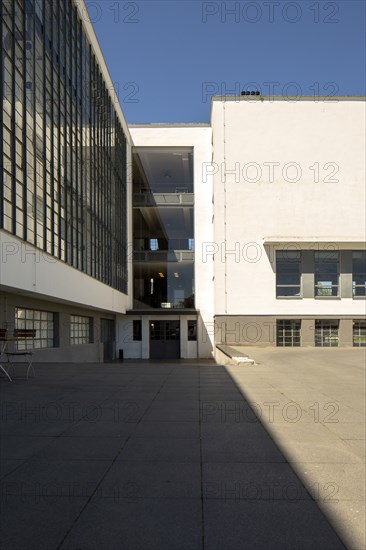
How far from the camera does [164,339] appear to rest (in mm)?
33156

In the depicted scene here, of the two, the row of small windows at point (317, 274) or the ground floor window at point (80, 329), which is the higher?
the row of small windows at point (317, 274)

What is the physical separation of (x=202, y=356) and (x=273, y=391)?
2307cm

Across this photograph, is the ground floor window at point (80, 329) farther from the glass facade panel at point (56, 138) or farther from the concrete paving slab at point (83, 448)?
the concrete paving slab at point (83, 448)

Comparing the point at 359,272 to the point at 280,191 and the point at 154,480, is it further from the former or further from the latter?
the point at 154,480

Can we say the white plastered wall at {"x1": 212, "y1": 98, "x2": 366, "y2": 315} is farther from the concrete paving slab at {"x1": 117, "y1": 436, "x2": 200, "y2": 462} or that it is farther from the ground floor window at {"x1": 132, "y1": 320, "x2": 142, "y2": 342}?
the concrete paving slab at {"x1": 117, "y1": 436, "x2": 200, "y2": 462}

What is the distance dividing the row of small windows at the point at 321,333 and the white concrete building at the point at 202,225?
71 millimetres

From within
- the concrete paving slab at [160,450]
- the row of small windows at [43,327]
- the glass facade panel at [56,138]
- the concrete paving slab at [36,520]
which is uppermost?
the glass facade panel at [56,138]

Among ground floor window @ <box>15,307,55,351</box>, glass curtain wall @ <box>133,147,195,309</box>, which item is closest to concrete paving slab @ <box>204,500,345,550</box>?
ground floor window @ <box>15,307,55,351</box>

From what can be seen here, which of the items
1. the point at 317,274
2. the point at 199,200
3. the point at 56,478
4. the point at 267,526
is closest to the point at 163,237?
the point at 199,200

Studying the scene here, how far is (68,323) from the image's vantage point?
2142 cm

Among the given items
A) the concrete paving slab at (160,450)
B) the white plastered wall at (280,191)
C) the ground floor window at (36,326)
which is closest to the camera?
the concrete paving slab at (160,450)

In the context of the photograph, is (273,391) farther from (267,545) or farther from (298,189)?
(298,189)

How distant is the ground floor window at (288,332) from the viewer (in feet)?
95.7

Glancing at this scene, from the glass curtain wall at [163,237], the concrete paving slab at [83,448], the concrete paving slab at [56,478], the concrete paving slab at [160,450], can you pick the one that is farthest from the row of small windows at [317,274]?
the concrete paving slab at [56,478]
